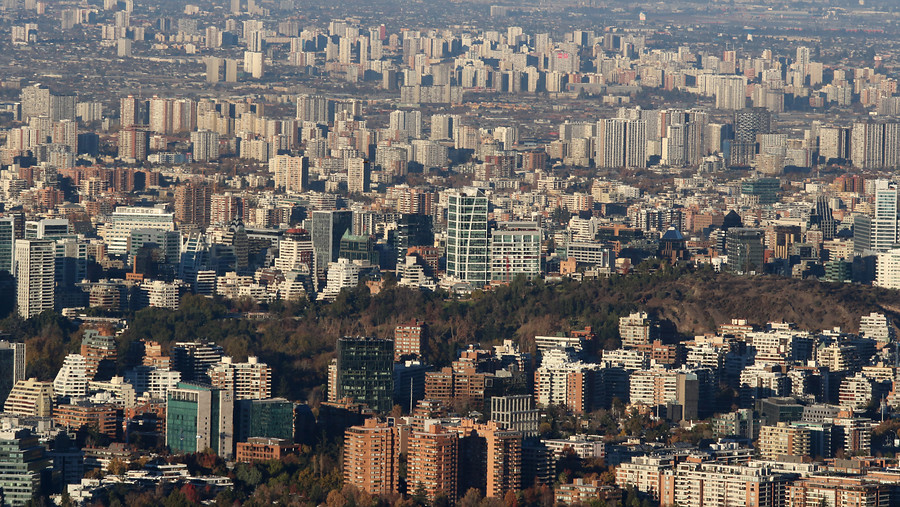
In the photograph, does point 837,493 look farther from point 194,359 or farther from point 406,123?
point 406,123

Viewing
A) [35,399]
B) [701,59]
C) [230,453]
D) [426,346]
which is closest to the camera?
[230,453]

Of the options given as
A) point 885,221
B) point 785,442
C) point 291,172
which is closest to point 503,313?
point 785,442

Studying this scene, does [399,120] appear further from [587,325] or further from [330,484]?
[330,484]

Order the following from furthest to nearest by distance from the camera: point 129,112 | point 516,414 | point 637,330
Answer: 1. point 129,112
2. point 637,330
3. point 516,414

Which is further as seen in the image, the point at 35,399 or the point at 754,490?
the point at 35,399

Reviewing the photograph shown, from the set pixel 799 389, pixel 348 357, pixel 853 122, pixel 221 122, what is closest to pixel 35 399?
pixel 348 357

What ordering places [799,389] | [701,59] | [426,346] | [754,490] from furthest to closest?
[701,59]
[426,346]
[799,389]
[754,490]

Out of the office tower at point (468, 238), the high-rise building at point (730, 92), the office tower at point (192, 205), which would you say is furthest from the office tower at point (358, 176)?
the high-rise building at point (730, 92)

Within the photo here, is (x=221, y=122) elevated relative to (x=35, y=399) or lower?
elevated
